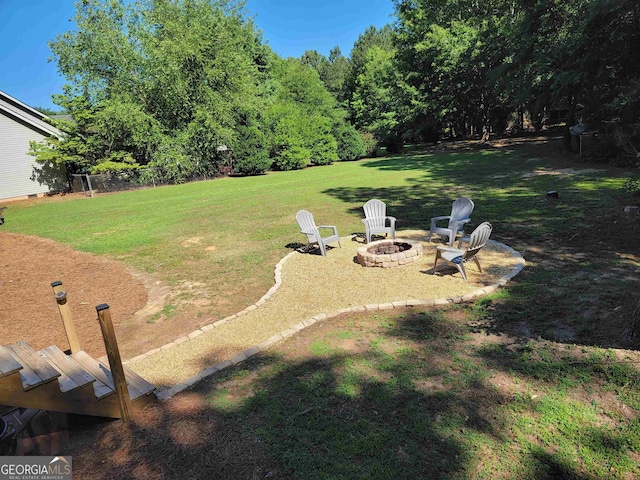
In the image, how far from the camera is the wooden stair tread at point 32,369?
2.62 m

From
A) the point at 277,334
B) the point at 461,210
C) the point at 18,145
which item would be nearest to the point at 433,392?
the point at 277,334

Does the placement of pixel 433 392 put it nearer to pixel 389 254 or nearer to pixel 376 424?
pixel 376 424

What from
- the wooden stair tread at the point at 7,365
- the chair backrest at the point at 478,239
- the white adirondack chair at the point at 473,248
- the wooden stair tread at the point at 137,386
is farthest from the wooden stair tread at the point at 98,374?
the chair backrest at the point at 478,239

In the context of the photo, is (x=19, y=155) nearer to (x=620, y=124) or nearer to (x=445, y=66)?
(x=445, y=66)

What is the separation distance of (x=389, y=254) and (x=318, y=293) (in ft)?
5.33

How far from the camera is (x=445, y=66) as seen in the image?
81.7ft

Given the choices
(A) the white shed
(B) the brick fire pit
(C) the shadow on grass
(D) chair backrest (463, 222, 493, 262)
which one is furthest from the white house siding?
(D) chair backrest (463, 222, 493, 262)

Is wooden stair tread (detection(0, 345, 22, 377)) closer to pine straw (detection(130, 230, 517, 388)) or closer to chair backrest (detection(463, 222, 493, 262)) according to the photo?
pine straw (detection(130, 230, 517, 388))

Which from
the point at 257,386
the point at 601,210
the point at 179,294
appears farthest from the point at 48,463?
the point at 601,210

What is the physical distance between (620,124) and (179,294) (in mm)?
14997

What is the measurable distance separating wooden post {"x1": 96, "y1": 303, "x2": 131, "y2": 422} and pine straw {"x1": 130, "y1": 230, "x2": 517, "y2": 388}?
1.76 ft

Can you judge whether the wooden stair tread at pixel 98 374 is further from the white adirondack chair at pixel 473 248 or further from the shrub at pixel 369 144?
the shrub at pixel 369 144

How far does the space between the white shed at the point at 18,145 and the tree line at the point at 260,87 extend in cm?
95

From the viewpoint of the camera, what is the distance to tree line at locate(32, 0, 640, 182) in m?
15.8
